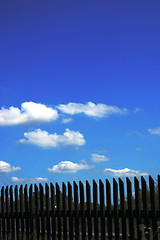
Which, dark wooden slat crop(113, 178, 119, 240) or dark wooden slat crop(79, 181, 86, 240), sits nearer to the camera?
dark wooden slat crop(113, 178, 119, 240)

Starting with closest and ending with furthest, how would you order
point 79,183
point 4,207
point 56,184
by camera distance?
point 79,183 < point 56,184 < point 4,207

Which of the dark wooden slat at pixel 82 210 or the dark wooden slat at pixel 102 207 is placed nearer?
the dark wooden slat at pixel 102 207

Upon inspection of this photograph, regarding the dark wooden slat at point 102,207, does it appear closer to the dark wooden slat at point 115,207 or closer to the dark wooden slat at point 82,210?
the dark wooden slat at point 115,207

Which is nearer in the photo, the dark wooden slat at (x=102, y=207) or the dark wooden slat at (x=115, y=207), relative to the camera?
the dark wooden slat at (x=115, y=207)

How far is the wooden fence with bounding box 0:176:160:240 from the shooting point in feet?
25.5

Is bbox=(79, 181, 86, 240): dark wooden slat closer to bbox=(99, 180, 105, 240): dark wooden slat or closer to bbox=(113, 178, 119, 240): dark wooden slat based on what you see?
bbox=(99, 180, 105, 240): dark wooden slat

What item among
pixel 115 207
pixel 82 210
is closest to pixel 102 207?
pixel 115 207

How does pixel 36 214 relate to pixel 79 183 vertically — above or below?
below

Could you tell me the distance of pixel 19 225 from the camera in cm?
1055

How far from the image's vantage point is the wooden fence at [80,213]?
7781 millimetres

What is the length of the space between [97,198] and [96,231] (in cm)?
86

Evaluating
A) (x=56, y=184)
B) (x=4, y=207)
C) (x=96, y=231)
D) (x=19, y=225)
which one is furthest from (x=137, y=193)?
(x=4, y=207)

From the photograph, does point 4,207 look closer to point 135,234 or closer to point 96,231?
point 96,231

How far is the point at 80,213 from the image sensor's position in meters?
8.80
